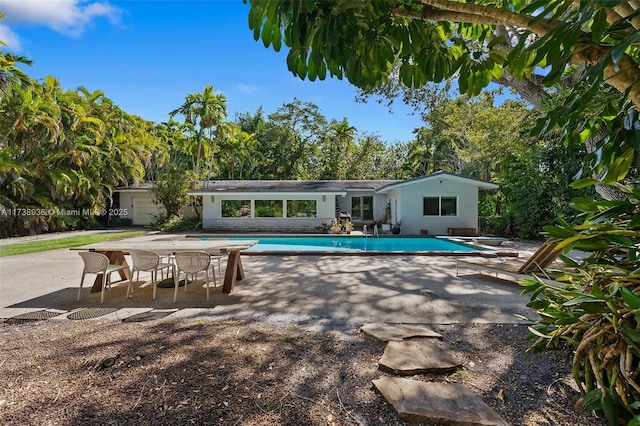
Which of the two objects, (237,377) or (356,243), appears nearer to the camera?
(237,377)

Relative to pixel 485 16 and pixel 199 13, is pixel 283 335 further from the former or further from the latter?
pixel 199 13

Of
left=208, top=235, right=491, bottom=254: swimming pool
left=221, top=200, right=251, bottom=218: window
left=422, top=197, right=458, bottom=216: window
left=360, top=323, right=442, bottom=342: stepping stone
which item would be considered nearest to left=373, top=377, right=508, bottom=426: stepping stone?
left=360, top=323, right=442, bottom=342: stepping stone

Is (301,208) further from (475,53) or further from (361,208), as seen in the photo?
(475,53)

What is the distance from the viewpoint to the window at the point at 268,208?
21828mm

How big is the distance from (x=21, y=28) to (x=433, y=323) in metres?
14.8

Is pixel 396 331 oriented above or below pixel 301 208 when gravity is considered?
below

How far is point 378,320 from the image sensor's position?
477 centimetres

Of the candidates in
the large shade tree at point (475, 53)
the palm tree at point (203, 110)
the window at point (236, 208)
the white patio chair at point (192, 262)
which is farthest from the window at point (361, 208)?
the large shade tree at point (475, 53)

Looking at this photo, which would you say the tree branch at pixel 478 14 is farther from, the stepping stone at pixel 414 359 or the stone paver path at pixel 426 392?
the stepping stone at pixel 414 359

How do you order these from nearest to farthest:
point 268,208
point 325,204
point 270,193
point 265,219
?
point 270,193, point 325,204, point 265,219, point 268,208

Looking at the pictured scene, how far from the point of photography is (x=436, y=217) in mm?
19062

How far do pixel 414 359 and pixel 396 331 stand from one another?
0.91 meters

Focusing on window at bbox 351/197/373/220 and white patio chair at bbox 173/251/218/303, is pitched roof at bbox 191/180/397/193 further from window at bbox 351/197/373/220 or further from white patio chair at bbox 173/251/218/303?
white patio chair at bbox 173/251/218/303

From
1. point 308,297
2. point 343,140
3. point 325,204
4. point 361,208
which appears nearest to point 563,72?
point 308,297
